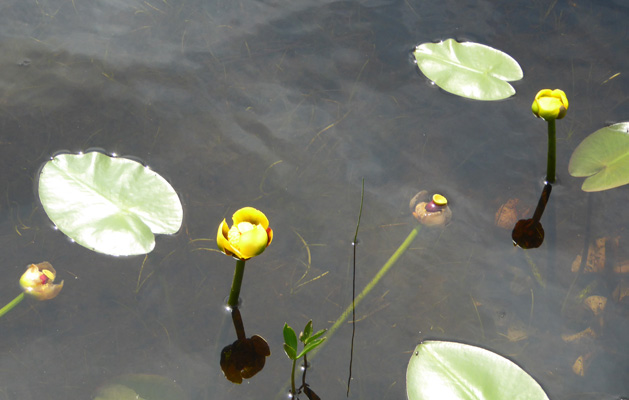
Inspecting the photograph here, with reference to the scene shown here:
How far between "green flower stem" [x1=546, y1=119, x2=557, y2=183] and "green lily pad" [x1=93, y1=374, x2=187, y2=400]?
1332 mm

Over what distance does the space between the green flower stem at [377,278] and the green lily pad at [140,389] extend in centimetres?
38

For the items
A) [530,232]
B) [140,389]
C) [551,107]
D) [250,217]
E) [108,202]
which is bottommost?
[140,389]

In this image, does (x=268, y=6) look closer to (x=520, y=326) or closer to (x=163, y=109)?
(x=163, y=109)

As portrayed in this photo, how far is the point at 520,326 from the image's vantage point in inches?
65.1

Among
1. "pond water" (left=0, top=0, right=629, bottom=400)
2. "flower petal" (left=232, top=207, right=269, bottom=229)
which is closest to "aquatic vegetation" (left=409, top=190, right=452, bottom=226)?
"pond water" (left=0, top=0, right=629, bottom=400)

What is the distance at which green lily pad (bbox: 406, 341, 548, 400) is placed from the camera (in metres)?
1.45

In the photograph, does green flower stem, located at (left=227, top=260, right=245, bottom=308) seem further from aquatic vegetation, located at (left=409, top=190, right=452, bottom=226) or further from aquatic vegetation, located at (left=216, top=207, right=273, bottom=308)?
aquatic vegetation, located at (left=409, top=190, right=452, bottom=226)

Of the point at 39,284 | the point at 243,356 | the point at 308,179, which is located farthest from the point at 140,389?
the point at 308,179

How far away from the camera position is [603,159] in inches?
74.7

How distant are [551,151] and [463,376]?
0.80 m

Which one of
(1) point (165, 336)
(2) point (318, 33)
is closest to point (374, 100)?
(2) point (318, 33)

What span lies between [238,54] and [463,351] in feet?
4.46

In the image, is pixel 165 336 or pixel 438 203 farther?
pixel 438 203

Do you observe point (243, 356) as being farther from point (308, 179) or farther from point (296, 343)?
point (308, 179)
